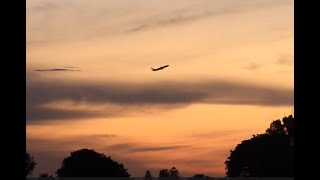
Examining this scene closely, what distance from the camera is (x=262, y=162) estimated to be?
18475 cm

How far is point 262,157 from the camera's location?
184750 mm

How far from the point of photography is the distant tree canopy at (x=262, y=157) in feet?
598

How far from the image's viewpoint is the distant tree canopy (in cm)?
18225
